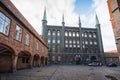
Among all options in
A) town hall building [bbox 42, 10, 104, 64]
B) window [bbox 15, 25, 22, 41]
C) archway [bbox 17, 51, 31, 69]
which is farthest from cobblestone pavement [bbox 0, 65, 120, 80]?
town hall building [bbox 42, 10, 104, 64]

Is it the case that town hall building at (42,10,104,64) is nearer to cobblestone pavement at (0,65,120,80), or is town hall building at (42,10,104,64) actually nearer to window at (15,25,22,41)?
cobblestone pavement at (0,65,120,80)

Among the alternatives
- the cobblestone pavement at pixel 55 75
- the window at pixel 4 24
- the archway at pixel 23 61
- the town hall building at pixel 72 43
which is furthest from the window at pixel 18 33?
the town hall building at pixel 72 43

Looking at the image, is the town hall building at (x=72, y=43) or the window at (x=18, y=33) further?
the town hall building at (x=72, y=43)

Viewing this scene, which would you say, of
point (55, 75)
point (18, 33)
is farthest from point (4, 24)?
point (55, 75)

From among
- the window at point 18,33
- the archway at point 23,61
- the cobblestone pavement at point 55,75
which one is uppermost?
the window at point 18,33

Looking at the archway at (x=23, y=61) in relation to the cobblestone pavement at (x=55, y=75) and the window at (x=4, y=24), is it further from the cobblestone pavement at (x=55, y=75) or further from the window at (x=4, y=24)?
the window at (x=4, y=24)

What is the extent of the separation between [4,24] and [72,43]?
35.1 meters

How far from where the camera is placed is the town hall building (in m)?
39.7

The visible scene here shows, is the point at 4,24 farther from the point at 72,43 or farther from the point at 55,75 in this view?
the point at 72,43

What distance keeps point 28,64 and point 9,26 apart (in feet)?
32.5

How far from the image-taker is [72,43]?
42156 mm

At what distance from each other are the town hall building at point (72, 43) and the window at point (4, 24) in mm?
30276

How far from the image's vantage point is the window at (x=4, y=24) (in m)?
8.76

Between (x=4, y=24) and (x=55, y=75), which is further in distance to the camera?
(x=55, y=75)
